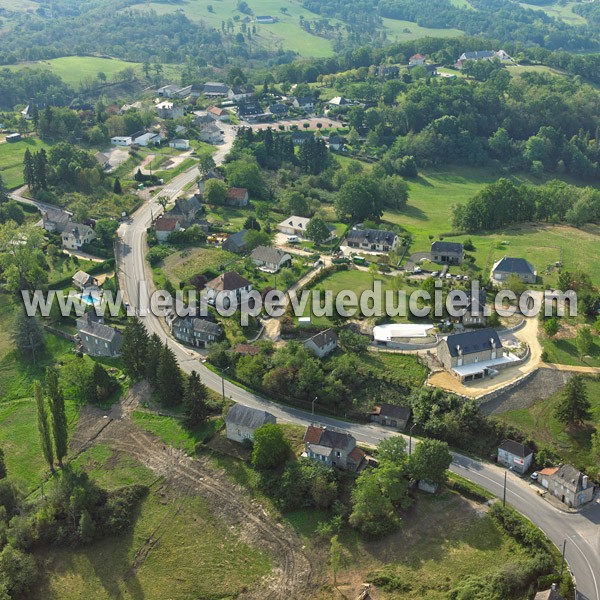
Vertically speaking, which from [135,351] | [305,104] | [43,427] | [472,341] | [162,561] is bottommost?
[162,561]

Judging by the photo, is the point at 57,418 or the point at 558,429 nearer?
the point at 558,429

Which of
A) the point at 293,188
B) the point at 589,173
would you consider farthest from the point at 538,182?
the point at 293,188

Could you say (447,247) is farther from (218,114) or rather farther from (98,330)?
(218,114)

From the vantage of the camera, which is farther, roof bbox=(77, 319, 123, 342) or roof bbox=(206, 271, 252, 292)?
roof bbox=(206, 271, 252, 292)

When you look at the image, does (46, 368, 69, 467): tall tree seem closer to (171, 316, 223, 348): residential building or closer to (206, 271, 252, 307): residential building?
(171, 316, 223, 348): residential building

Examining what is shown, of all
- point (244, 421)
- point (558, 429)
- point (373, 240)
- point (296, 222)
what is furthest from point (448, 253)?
point (244, 421)

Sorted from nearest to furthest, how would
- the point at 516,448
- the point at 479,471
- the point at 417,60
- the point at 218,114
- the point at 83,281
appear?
the point at 516,448 → the point at 479,471 → the point at 83,281 → the point at 218,114 → the point at 417,60

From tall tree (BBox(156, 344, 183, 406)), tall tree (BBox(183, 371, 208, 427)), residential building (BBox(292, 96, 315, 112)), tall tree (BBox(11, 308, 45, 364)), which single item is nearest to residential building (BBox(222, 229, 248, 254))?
tall tree (BBox(11, 308, 45, 364))

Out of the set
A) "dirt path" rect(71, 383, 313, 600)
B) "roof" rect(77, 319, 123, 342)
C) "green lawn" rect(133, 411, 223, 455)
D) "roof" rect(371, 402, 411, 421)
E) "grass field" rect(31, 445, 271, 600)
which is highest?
"roof" rect(77, 319, 123, 342)
